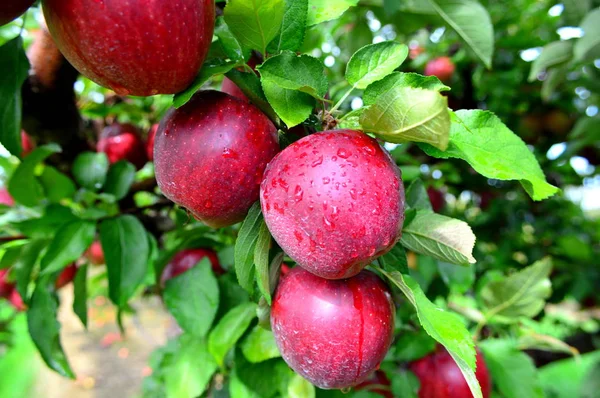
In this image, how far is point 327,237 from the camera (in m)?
0.41

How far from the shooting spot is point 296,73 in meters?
0.43

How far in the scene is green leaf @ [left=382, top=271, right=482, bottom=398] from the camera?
0.40 m

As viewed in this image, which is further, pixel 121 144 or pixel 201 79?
pixel 121 144

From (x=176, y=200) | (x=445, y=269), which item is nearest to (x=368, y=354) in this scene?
(x=176, y=200)

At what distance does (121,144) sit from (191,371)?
1.74ft

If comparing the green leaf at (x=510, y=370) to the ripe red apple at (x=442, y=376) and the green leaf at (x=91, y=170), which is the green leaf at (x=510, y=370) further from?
the green leaf at (x=91, y=170)

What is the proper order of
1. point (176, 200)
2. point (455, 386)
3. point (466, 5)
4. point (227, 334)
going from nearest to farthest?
point (176, 200), point (227, 334), point (455, 386), point (466, 5)

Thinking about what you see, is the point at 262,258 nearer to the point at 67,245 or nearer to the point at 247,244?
the point at 247,244

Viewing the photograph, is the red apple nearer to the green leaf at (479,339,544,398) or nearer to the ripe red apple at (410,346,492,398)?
the ripe red apple at (410,346,492,398)

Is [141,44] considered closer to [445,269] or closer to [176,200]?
[176,200]

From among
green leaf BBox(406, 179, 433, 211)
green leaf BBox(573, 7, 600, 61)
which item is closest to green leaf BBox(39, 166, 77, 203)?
green leaf BBox(406, 179, 433, 211)

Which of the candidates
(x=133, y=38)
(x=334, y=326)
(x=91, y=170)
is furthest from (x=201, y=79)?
(x=91, y=170)

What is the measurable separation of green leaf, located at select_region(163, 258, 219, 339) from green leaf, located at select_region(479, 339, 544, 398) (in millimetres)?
538

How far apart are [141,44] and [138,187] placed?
2.00ft
